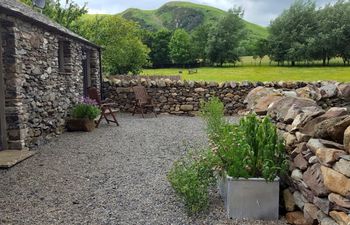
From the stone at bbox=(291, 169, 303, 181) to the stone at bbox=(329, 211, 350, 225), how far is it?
60cm

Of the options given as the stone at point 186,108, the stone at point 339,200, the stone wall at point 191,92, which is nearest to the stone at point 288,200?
the stone at point 339,200

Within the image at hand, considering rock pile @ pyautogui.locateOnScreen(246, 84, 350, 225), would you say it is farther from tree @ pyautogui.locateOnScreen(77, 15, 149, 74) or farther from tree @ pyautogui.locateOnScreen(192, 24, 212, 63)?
tree @ pyautogui.locateOnScreen(192, 24, 212, 63)

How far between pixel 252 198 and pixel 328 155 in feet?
2.95

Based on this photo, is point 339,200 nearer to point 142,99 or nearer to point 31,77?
point 31,77

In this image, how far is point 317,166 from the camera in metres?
2.86

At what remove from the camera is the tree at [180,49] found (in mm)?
36688

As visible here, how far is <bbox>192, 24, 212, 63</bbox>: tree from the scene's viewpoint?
3950cm

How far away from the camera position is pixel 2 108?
5664 mm

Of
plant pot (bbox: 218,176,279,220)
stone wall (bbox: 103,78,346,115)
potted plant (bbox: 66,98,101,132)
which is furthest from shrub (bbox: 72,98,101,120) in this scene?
plant pot (bbox: 218,176,279,220)

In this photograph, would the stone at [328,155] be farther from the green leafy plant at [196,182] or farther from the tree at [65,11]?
the tree at [65,11]

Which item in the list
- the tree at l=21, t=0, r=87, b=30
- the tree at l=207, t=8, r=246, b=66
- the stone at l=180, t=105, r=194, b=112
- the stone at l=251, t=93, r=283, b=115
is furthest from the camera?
the tree at l=207, t=8, r=246, b=66

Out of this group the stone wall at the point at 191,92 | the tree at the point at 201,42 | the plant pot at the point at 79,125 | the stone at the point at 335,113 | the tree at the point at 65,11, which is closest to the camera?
the stone at the point at 335,113

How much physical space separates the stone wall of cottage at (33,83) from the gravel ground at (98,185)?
1.50 feet

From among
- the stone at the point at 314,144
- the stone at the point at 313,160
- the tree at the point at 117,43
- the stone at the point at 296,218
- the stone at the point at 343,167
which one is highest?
the tree at the point at 117,43
